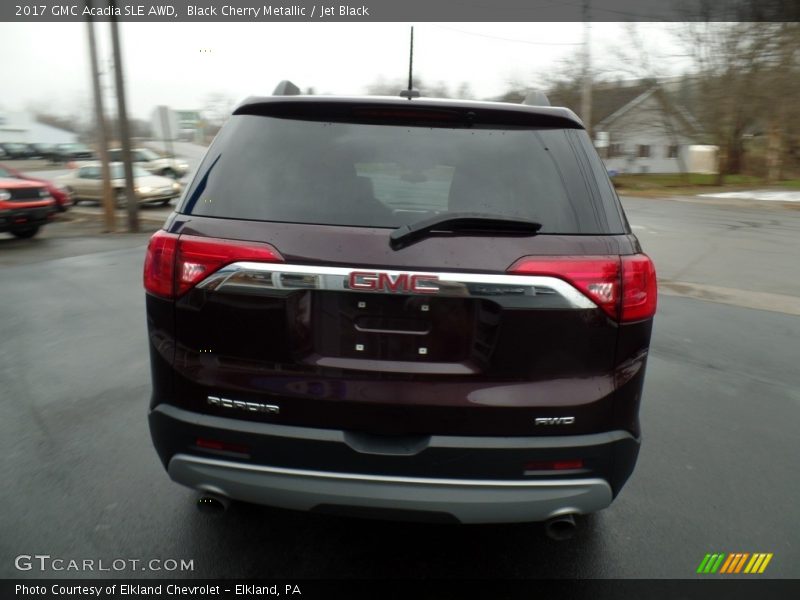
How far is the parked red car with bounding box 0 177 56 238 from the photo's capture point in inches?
496

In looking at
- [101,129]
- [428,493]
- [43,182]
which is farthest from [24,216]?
[428,493]

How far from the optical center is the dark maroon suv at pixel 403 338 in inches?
83.9

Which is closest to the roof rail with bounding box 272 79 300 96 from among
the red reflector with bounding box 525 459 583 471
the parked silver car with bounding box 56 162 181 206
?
the red reflector with bounding box 525 459 583 471

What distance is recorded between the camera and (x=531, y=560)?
2701 mm

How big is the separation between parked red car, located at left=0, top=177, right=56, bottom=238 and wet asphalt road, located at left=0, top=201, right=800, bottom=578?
→ 7.45 meters

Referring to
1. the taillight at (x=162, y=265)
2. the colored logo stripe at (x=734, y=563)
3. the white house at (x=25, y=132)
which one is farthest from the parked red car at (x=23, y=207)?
the white house at (x=25, y=132)

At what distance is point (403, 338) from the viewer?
215cm

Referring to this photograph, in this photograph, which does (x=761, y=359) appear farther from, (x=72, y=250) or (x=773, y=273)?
(x=72, y=250)

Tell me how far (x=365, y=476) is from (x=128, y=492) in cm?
162

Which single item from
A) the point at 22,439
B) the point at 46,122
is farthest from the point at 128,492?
the point at 46,122

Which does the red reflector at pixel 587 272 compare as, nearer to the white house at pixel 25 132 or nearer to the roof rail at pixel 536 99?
the roof rail at pixel 536 99

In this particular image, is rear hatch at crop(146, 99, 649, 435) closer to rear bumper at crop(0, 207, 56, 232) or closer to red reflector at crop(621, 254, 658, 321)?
red reflector at crop(621, 254, 658, 321)

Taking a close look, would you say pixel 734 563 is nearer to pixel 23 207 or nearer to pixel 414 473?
pixel 414 473
